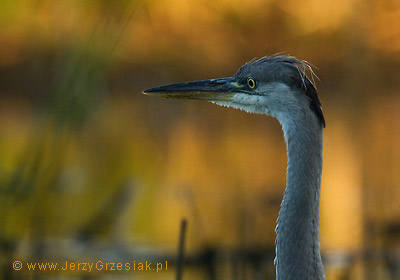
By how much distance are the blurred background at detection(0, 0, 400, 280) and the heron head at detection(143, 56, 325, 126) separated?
0.61 ft

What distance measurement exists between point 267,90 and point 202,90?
0.94 feet

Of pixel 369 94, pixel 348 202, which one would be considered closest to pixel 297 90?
pixel 348 202

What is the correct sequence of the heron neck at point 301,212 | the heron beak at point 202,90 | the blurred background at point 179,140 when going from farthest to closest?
the heron beak at point 202,90, the blurred background at point 179,140, the heron neck at point 301,212

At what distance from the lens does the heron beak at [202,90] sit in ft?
8.58

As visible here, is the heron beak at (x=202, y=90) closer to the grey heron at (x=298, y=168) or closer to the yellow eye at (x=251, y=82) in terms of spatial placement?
the yellow eye at (x=251, y=82)

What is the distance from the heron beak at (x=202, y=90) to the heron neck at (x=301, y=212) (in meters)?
0.43

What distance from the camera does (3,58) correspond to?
11398mm

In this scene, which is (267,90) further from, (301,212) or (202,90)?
(301,212)

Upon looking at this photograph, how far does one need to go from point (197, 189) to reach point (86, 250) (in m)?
2.64

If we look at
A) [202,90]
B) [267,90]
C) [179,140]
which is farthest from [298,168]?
[179,140]

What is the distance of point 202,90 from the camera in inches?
103

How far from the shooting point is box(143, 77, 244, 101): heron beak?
2615mm

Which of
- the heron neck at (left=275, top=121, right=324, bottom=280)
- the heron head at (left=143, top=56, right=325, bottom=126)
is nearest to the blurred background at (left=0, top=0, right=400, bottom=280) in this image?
the heron head at (left=143, top=56, right=325, bottom=126)

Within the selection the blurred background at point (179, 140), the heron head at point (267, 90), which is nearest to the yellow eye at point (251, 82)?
the heron head at point (267, 90)
